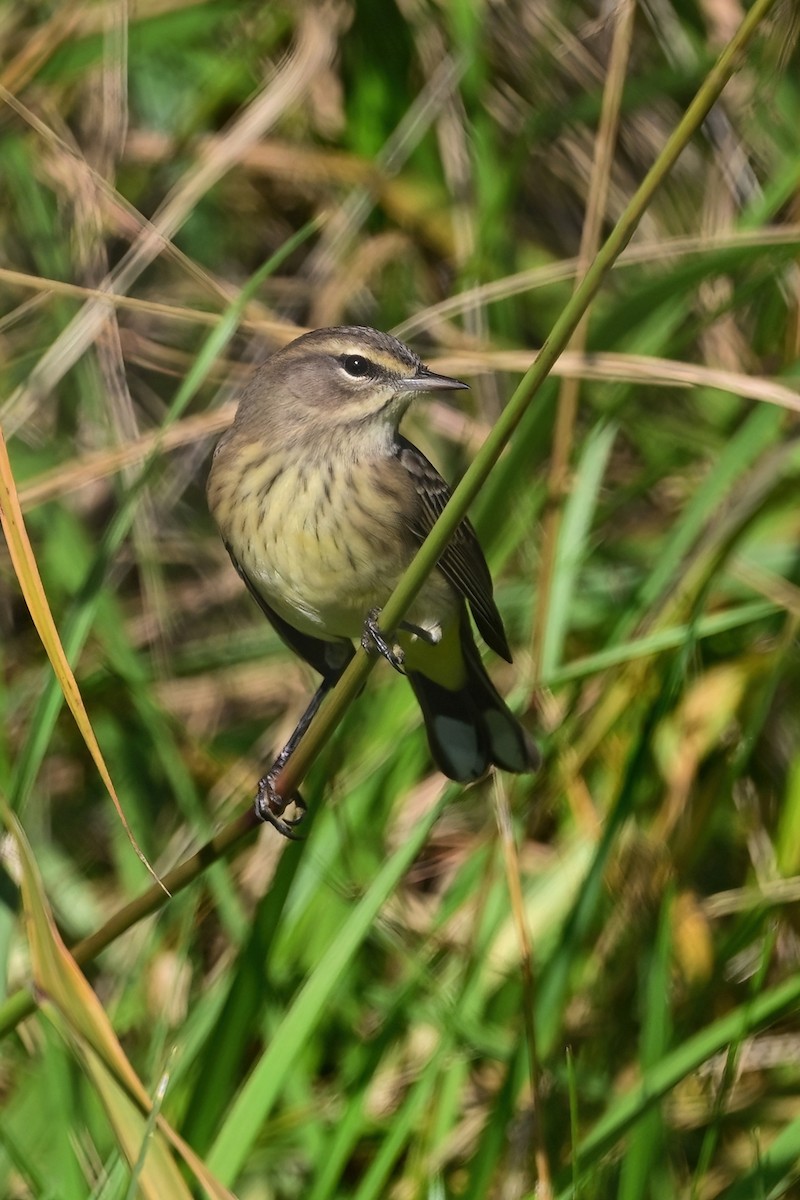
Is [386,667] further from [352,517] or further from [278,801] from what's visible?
[278,801]

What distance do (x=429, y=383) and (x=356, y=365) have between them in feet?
0.85

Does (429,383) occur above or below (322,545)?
above

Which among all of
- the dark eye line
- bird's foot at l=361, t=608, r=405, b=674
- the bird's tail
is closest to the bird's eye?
the dark eye line

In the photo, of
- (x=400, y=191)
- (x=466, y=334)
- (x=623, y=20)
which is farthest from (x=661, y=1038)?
(x=400, y=191)

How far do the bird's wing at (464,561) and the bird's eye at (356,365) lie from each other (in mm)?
192

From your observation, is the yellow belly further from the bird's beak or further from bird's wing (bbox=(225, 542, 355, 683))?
bird's wing (bbox=(225, 542, 355, 683))

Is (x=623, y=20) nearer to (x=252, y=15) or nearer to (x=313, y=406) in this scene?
(x=313, y=406)

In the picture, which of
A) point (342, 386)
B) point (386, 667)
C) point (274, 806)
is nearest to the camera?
point (274, 806)

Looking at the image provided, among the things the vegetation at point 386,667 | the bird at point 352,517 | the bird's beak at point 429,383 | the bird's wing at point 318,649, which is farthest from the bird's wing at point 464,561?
the bird's wing at point 318,649

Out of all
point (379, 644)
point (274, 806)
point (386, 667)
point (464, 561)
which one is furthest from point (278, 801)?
point (386, 667)

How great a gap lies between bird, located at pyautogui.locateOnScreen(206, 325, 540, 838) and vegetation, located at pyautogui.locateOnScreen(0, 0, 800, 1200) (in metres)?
0.14

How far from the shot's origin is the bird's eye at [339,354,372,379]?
3.03 m

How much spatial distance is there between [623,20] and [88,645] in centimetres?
200

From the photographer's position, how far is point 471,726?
3107 mm
